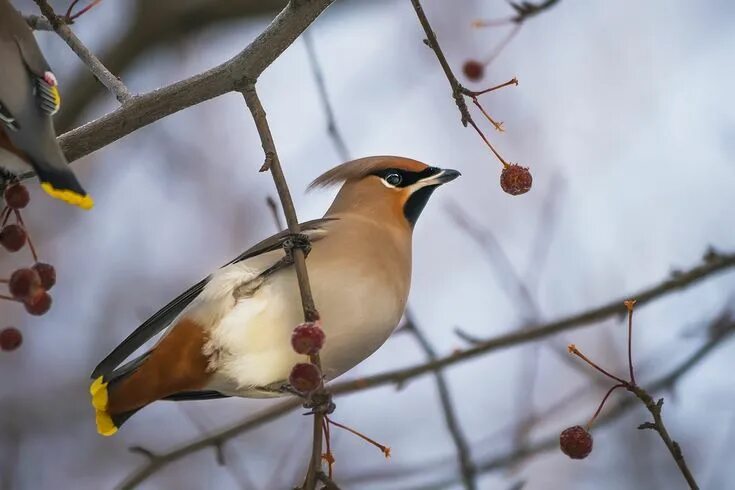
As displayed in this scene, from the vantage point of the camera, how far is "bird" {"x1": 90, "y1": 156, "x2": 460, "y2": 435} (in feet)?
9.89

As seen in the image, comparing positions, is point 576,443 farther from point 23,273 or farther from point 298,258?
point 23,273

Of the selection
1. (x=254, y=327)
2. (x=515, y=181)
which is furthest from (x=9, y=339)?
(x=515, y=181)

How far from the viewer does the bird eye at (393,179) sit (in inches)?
151

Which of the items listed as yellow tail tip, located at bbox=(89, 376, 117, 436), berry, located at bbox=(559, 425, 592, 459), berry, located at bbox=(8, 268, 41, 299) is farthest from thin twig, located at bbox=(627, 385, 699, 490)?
yellow tail tip, located at bbox=(89, 376, 117, 436)

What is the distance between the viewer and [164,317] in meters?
3.14

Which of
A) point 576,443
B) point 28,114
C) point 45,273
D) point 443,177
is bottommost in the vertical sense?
point 576,443

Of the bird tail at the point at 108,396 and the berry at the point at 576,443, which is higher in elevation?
the bird tail at the point at 108,396

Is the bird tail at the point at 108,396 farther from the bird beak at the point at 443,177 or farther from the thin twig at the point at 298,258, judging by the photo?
the bird beak at the point at 443,177

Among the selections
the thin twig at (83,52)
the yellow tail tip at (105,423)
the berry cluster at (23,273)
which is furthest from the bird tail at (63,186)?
the yellow tail tip at (105,423)

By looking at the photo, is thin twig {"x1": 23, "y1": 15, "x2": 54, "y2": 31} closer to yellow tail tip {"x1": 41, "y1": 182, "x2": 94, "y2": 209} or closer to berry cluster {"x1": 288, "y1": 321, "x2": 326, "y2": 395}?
yellow tail tip {"x1": 41, "y1": 182, "x2": 94, "y2": 209}

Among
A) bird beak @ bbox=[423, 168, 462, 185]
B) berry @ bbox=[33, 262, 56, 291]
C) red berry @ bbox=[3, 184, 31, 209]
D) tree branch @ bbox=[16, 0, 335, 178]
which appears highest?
bird beak @ bbox=[423, 168, 462, 185]

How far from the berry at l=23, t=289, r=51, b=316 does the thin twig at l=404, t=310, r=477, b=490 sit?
1.39 meters

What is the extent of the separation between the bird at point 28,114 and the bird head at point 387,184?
1.36m

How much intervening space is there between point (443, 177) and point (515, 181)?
84cm
